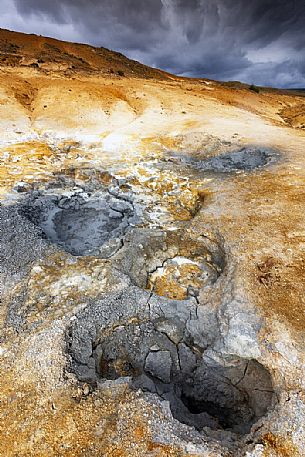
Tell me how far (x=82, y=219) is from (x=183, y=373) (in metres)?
5.03

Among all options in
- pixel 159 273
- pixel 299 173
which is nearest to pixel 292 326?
pixel 159 273

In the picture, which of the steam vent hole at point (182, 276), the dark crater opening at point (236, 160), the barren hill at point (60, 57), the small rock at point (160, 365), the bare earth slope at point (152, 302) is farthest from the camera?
the barren hill at point (60, 57)

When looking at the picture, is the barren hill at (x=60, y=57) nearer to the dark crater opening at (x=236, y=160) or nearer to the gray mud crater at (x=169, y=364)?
the dark crater opening at (x=236, y=160)

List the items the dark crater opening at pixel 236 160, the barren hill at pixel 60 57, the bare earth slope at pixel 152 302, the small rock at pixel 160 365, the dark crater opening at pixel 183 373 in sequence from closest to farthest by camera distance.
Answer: the bare earth slope at pixel 152 302 → the dark crater opening at pixel 183 373 → the small rock at pixel 160 365 → the dark crater opening at pixel 236 160 → the barren hill at pixel 60 57

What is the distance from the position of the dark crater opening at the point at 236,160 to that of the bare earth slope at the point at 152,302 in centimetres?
8

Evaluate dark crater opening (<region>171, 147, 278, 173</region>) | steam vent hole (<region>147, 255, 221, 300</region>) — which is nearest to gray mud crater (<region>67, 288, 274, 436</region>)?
steam vent hole (<region>147, 255, 221, 300</region>)

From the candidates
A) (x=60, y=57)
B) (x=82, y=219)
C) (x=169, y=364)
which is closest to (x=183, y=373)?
(x=169, y=364)

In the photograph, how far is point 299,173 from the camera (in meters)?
9.30

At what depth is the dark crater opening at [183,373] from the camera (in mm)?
4086

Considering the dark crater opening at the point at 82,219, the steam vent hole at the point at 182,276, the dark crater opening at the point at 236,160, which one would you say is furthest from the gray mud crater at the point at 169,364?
the dark crater opening at the point at 236,160

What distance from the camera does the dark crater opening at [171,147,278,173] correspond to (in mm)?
10586

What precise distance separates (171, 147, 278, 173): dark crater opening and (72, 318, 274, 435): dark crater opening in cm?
714

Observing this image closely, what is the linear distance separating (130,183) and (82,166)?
2.34m

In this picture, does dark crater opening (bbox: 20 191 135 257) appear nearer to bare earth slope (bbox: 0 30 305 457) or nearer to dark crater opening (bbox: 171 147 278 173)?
bare earth slope (bbox: 0 30 305 457)
